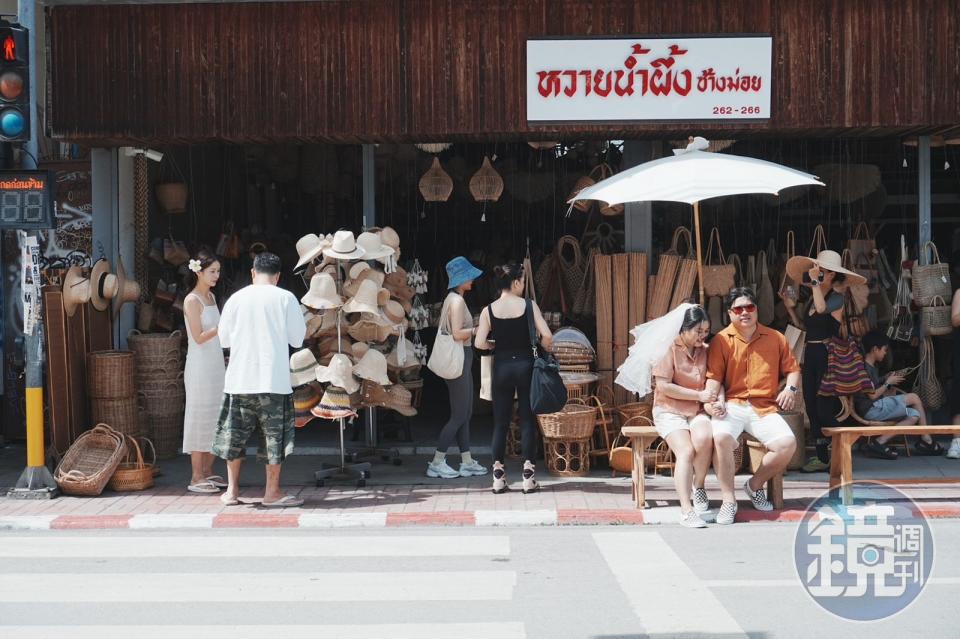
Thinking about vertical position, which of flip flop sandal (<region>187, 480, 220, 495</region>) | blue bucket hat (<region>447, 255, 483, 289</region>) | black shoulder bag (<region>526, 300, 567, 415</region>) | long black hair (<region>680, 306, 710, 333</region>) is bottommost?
flip flop sandal (<region>187, 480, 220, 495</region>)

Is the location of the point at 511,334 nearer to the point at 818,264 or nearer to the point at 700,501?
the point at 700,501

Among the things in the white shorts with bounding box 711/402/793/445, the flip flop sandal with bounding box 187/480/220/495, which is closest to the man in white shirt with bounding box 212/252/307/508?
the flip flop sandal with bounding box 187/480/220/495

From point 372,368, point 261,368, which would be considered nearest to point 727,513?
point 372,368

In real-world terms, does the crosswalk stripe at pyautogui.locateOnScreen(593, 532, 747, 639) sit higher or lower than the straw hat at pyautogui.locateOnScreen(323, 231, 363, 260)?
lower

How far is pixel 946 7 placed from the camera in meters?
10.5

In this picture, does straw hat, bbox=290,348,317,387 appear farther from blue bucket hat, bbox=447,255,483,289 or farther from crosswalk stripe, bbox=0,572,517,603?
crosswalk stripe, bbox=0,572,517,603

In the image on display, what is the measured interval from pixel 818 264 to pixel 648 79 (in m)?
2.38

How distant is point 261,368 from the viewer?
29.1ft

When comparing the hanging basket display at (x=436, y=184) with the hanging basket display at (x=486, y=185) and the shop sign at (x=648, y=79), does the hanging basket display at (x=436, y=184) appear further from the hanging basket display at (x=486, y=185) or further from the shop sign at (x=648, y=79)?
the shop sign at (x=648, y=79)

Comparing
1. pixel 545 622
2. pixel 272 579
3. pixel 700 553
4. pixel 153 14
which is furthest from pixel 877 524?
pixel 153 14

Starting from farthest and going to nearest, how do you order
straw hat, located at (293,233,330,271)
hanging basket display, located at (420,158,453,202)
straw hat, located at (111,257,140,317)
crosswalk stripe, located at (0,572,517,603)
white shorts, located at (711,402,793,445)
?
hanging basket display, located at (420,158,453,202)
straw hat, located at (111,257,140,317)
straw hat, located at (293,233,330,271)
white shorts, located at (711,402,793,445)
crosswalk stripe, located at (0,572,517,603)

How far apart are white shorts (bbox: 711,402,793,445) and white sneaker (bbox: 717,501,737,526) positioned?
522 mm

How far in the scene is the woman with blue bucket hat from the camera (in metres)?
9.96

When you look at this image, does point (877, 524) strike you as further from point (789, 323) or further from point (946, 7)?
point (946, 7)
